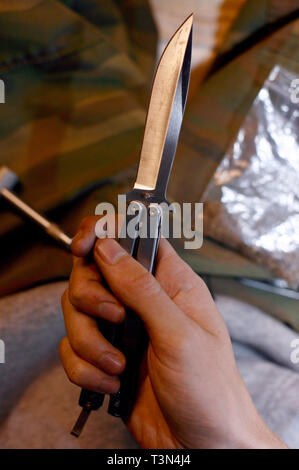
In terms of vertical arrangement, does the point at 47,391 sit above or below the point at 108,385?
below

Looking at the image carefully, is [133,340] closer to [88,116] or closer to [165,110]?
[165,110]

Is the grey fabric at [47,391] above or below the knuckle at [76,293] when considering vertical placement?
below

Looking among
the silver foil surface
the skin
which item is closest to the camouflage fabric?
the silver foil surface

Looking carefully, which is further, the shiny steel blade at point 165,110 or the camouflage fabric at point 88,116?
the camouflage fabric at point 88,116

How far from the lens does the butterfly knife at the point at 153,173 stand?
11.6 inches

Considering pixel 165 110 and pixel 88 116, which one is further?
pixel 88 116

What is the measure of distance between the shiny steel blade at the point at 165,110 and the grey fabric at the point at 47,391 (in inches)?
6.8

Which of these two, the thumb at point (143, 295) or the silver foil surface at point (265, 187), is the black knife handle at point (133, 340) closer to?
the thumb at point (143, 295)

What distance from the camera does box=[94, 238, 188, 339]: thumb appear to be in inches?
10.7

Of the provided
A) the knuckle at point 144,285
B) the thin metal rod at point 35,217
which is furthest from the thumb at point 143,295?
the thin metal rod at point 35,217

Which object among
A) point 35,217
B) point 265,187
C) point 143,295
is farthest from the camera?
point 265,187

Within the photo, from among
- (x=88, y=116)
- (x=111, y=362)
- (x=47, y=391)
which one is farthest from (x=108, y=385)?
(x=88, y=116)

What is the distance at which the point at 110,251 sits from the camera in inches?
11.4

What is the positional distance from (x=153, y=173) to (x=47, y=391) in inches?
10.6
